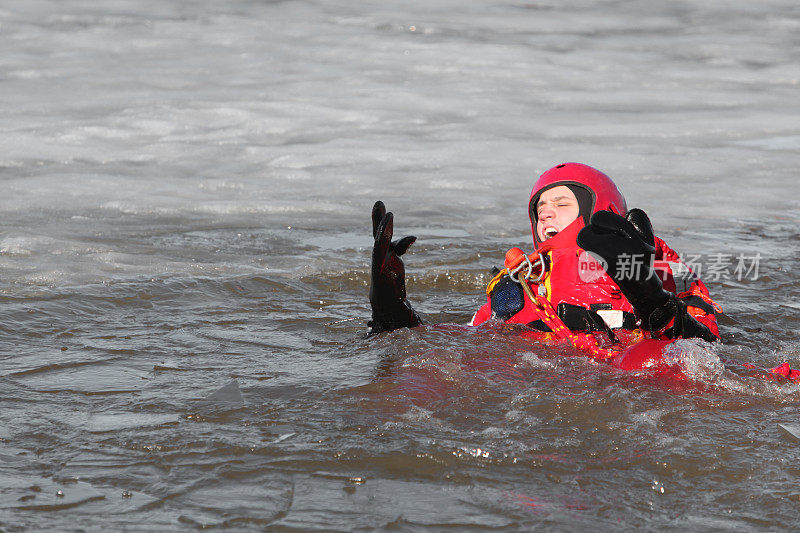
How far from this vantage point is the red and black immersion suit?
4355 mm

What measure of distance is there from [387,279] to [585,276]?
0.96m

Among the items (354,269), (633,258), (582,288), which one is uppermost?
(633,258)

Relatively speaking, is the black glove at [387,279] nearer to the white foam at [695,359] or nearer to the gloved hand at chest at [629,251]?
the gloved hand at chest at [629,251]

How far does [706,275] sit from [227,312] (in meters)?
3.31

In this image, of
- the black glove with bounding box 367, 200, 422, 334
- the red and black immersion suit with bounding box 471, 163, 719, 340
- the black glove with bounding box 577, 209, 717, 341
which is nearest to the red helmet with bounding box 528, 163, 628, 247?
the red and black immersion suit with bounding box 471, 163, 719, 340

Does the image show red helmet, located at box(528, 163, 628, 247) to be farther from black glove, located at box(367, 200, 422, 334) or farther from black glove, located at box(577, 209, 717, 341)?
black glove, located at box(367, 200, 422, 334)

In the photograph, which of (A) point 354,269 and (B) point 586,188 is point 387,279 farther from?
(A) point 354,269

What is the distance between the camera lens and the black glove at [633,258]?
372cm

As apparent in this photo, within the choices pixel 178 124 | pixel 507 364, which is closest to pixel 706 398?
pixel 507 364

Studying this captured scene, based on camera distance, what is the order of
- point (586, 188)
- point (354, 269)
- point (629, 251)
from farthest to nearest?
point (354, 269), point (586, 188), point (629, 251)

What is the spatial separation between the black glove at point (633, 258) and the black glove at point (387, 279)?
99 cm

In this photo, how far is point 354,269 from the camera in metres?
6.09

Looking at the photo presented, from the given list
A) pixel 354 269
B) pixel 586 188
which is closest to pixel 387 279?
pixel 586 188

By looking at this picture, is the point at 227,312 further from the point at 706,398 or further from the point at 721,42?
the point at 721,42
